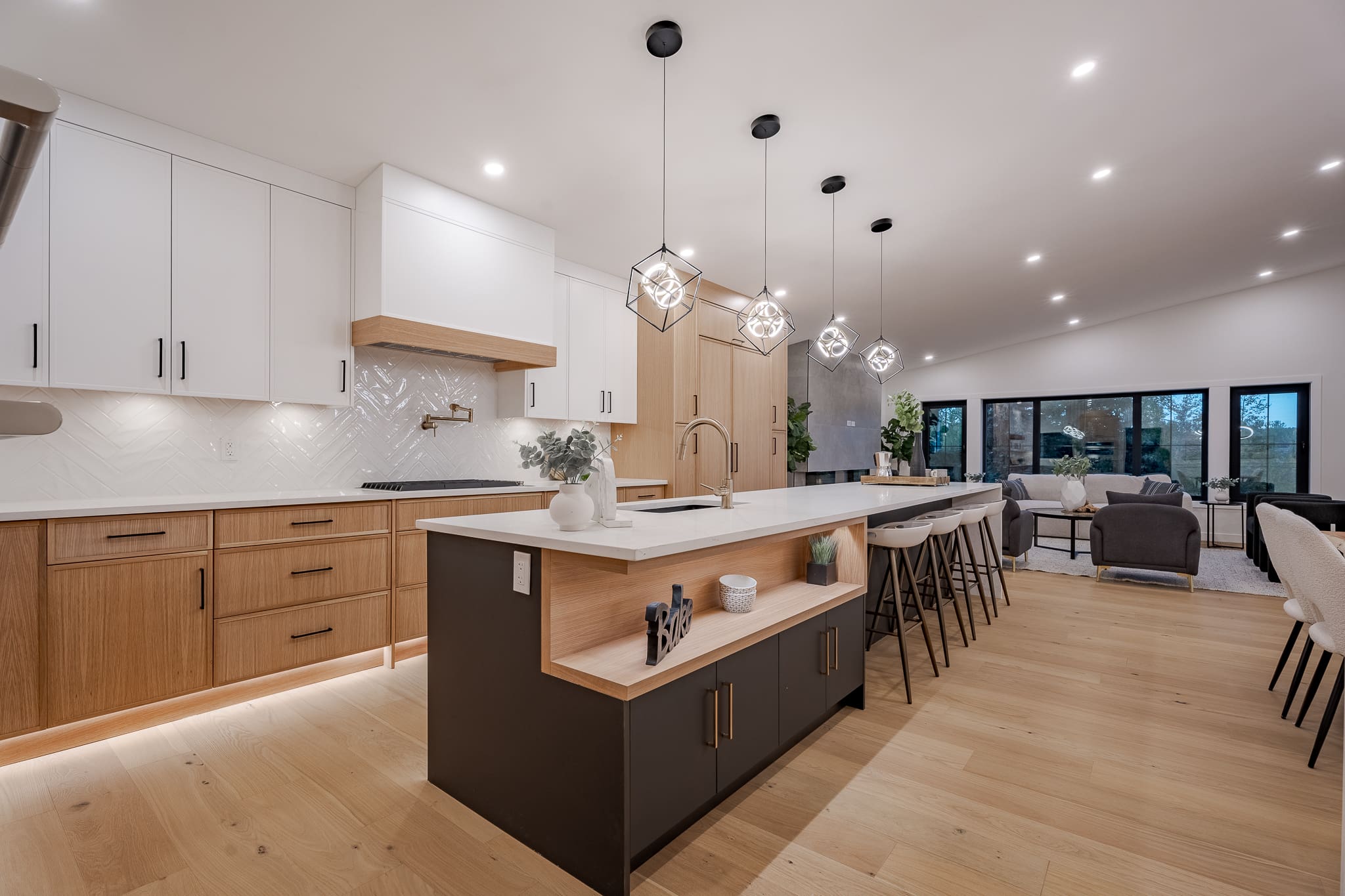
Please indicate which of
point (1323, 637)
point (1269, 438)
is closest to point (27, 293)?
point (1323, 637)

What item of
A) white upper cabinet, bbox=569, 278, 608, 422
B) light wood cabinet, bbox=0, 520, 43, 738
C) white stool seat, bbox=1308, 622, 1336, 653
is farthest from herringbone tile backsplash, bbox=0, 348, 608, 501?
white stool seat, bbox=1308, 622, 1336, 653

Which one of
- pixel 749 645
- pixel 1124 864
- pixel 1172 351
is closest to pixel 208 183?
pixel 749 645

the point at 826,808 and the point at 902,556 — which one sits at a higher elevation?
the point at 902,556

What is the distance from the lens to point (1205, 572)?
5930 millimetres

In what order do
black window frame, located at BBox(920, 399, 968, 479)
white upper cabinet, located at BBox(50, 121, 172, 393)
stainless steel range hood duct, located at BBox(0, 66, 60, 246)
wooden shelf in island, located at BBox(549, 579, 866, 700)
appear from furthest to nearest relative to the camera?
black window frame, located at BBox(920, 399, 968, 479)
white upper cabinet, located at BBox(50, 121, 172, 393)
wooden shelf in island, located at BBox(549, 579, 866, 700)
stainless steel range hood duct, located at BBox(0, 66, 60, 246)

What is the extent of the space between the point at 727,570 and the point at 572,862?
110 cm

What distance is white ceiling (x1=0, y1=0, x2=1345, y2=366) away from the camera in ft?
7.54

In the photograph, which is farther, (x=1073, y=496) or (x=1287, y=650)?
(x=1073, y=496)

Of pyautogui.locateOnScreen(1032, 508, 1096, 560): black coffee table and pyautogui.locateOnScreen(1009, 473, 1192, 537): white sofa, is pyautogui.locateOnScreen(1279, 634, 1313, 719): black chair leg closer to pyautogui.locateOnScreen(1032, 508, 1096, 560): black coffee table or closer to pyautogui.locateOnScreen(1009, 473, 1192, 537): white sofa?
pyautogui.locateOnScreen(1032, 508, 1096, 560): black coffee table

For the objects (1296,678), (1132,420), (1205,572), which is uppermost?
(1132,420)

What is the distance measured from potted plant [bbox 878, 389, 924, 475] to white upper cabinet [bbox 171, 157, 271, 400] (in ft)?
13.6

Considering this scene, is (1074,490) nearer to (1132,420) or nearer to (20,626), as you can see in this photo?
(1132,420)

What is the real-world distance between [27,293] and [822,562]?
3.51m

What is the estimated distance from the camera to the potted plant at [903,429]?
15.3ft
